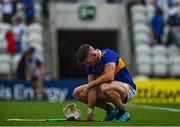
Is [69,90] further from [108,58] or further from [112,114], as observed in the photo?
[108,58]

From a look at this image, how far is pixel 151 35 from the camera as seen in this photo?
102 ft

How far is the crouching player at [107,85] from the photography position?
12.5 m

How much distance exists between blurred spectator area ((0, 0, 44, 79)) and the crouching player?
Result: 15270 millimetres

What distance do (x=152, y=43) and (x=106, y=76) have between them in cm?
1810

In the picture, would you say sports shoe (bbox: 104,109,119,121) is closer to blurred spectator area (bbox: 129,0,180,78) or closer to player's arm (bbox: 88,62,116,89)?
player's arm (bbox: 88,62,116,89)

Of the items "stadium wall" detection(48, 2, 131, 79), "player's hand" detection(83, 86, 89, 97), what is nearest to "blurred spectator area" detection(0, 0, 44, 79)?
"stadium wall" detection(48, 2, 131, 79)

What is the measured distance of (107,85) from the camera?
492 inches

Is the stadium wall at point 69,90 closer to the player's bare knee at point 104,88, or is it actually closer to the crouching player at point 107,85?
the crouching player at point 107,85

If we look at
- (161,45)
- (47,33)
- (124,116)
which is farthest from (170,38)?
(124,116)

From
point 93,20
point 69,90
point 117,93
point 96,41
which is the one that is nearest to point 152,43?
point 93,20

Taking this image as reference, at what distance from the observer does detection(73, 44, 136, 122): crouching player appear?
12469mm

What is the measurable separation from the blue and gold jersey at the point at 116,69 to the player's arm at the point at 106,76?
8cm

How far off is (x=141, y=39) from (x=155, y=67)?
165 centimetres

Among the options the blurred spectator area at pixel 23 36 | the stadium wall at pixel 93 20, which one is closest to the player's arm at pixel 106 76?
the blurred spectator area at pixel 23 36
